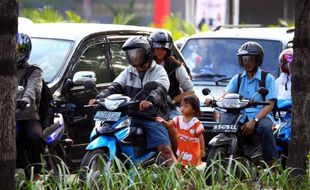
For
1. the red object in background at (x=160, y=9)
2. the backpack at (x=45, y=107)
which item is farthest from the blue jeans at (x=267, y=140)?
the red object in background at (x=160, y=9)

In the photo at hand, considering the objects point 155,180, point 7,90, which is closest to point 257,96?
point 155,180

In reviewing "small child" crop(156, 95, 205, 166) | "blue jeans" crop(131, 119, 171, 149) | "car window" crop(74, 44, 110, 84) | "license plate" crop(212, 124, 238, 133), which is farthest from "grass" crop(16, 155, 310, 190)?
"car window" crop(74, 44, 110, 84)

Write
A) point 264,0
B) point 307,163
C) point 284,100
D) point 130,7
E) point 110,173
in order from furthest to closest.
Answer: point 264,0, point 130,7, point 284,100, point 307,163, point 110,173

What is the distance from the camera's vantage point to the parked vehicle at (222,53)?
12.5 metres

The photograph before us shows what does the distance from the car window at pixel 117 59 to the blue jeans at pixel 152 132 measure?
111 inches

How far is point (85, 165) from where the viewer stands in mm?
7824

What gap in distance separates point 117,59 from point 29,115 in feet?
11.3

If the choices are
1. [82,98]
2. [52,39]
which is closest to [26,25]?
[52,39]

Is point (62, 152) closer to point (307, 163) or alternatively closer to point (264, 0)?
point (307, 163)

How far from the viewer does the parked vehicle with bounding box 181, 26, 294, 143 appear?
12500 mm

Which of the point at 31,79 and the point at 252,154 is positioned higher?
the point at 31,79

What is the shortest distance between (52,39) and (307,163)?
14.6 feet

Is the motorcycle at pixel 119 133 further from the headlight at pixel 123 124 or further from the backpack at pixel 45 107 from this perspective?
the backpack at pixel 45 107

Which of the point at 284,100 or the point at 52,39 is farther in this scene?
the point at 52,39
